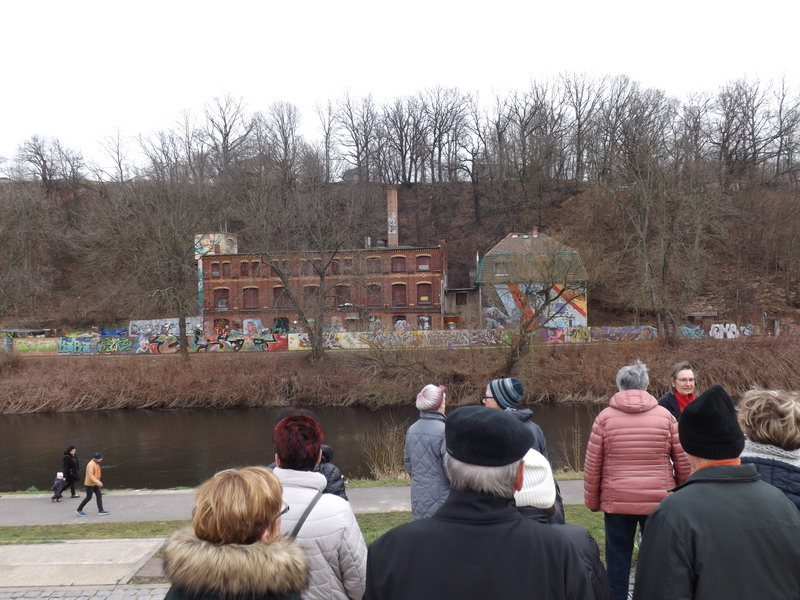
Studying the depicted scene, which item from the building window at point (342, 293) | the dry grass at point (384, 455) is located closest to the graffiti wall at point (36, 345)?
the building window at point (342, 293)

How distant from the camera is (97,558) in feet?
19.4

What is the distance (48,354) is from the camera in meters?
34.7

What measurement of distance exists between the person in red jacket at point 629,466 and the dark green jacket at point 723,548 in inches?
69.3

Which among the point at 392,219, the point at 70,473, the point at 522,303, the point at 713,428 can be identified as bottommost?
the point at 70,473

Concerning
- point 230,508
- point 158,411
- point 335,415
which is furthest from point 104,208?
point 230,508

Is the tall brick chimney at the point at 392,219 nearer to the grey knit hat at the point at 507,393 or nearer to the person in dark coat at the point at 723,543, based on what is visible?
the grey knit hat at the point at 507,393

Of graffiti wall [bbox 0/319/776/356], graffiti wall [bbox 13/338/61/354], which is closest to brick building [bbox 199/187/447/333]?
graffiti wall [bbox 0/319/776/356]

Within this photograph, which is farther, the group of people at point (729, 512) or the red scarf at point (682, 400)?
the red scarf at point (682, 400)

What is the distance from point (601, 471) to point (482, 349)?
83.1 feet

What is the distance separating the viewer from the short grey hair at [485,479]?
2.10m

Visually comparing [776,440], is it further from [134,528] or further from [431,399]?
[134,528]

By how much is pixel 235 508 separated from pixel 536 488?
4.96ft

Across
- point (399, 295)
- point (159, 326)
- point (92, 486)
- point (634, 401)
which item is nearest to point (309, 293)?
point (399, 295)

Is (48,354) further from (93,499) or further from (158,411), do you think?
(93,499)
